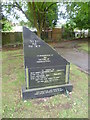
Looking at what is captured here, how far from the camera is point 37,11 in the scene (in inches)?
439

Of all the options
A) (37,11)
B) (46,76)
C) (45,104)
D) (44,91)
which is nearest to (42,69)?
(46,76)

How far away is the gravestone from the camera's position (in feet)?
8.77

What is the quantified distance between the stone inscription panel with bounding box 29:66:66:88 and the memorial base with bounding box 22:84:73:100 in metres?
0.10

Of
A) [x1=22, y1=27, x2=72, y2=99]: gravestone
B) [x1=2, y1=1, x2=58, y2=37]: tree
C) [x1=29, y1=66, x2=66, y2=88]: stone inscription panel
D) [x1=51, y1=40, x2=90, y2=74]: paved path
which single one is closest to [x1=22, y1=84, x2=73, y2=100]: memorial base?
[x1=22, y1=27, x2=72, y2=99]: gravestone

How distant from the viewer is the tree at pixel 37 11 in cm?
912

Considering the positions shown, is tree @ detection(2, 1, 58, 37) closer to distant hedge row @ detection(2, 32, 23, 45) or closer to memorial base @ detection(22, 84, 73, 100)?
distant hedge row @ detection(2, 32, 23, 45)

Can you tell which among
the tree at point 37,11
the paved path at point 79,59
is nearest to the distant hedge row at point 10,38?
the tree at point 37,11

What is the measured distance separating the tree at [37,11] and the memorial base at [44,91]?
6.48 m

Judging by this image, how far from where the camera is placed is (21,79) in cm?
379

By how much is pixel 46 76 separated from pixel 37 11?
964 centimetres

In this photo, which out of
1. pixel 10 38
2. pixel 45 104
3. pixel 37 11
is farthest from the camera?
pixel 10 38

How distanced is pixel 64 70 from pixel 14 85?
1532 millimetres

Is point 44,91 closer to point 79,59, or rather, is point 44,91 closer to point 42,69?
point 42,69

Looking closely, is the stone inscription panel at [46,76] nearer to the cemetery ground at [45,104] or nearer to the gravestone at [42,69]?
the gravestone at [42,69]
